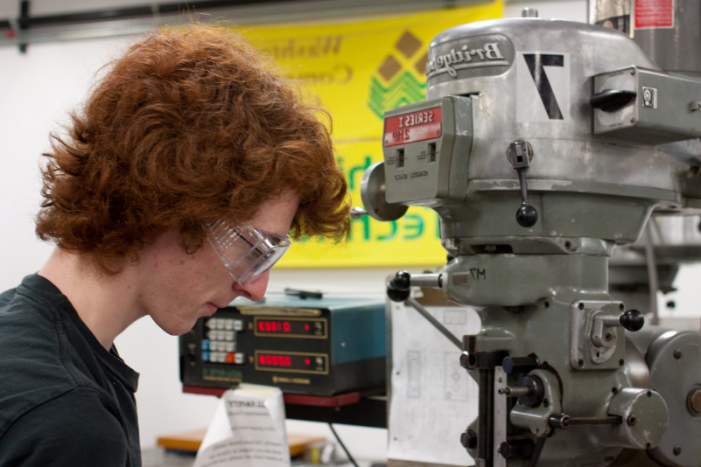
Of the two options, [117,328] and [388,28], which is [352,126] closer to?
[388,28]

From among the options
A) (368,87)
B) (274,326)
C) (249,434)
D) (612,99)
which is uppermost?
(368,87)

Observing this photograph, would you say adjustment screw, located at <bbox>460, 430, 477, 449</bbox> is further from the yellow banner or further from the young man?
the yellow banner

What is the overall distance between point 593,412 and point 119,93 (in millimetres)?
753

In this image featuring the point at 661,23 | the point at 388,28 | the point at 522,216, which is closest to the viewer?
the point at 522,216

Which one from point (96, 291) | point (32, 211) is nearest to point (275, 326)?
point (96, 291)

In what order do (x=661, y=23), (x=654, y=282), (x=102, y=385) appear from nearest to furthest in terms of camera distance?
(x=102, y=385) → (x=661, y=23) → (x=654, y=282)

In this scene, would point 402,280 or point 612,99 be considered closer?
point 612,99

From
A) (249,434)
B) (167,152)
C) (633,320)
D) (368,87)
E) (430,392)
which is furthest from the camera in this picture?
(368,87)

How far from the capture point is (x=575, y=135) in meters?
0.97

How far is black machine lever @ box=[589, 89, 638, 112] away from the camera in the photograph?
94cm

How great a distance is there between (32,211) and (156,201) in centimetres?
253

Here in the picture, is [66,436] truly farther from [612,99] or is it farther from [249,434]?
[249,434]

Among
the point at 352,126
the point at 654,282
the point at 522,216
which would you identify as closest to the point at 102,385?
the point at 522,216

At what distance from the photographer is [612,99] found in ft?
3.09
